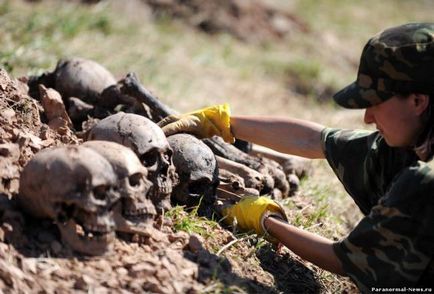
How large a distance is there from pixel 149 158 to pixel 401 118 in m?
1.24

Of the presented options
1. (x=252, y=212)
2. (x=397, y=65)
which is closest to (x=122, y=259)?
(x=252, y=212)

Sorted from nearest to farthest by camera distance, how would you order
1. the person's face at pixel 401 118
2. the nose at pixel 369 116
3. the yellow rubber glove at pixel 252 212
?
the person's face at pixel 401 118
the nose at pixel 369 116
the yellow rubber glove at pixel 252 212

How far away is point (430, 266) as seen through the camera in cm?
352

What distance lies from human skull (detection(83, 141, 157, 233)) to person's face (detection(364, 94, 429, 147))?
3.77 ft

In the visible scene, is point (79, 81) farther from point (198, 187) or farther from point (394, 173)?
point (394, 173)

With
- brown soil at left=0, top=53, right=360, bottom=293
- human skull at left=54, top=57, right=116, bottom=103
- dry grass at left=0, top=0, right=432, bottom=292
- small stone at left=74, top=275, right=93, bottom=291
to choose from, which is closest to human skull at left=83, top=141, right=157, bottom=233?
brown soil at left=0, top=53, right=360, bottom=293

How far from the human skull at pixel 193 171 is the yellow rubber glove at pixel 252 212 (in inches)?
6.1

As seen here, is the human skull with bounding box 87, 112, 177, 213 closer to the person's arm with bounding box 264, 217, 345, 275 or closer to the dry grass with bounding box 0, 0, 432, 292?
the person's arm with bounding box 264, 217, 345, 275

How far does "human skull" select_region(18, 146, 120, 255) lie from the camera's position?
3201 millimetres

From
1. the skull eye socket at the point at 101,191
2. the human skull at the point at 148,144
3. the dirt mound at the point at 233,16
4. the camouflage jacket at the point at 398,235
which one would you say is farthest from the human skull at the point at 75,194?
the dirt mound at the point at 233,16

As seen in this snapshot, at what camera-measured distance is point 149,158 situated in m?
3.78

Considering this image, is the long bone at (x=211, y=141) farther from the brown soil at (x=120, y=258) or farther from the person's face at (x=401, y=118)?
the person's face at (x=401, y=118)

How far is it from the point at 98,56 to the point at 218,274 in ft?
12.3

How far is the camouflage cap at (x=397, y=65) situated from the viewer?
3480 millimetres
